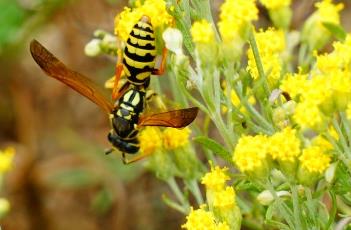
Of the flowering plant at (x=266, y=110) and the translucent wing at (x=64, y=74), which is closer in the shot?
the flowering plant at (x=266, y=110)

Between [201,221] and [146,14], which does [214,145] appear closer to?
[201,221]

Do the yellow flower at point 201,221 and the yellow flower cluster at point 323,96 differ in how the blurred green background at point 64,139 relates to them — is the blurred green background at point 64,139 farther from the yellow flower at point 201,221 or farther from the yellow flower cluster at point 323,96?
the yellow flower cluster at point 323,96

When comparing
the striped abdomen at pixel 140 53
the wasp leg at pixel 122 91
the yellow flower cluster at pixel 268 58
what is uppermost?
the striped abdomen at pixel 140 53

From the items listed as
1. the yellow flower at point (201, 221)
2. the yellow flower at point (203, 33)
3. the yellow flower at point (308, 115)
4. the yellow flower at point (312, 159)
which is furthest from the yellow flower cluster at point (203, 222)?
the yellow flower at point (203, 33)

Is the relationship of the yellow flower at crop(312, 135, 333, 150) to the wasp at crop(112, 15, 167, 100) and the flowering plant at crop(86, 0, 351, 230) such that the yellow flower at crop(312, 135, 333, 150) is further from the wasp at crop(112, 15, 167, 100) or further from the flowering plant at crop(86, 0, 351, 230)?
the wasp at crop(112, 15, 167, 100)

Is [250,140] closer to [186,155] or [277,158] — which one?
[277,158]

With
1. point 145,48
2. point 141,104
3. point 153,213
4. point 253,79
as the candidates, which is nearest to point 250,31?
point 253,79

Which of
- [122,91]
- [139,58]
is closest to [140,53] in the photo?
[139,58]
